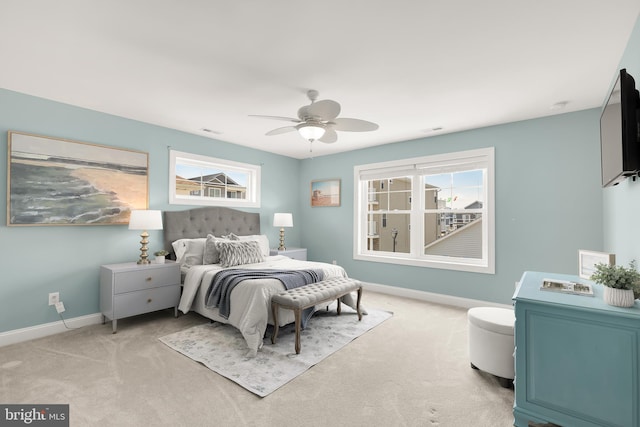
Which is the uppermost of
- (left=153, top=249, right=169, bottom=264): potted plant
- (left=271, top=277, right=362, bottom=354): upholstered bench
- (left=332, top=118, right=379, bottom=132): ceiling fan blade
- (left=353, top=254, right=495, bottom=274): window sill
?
(left=332, top=118, right=379, bottom=132): ceiling fan blade

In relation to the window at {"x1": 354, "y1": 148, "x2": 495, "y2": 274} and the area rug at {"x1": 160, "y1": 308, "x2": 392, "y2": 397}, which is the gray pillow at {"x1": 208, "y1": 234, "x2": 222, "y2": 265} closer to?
the area rug at {"x1": 160, "y1": 308, "x2": 392, "y2": 397}

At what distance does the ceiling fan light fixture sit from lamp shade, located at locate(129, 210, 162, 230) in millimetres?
2061

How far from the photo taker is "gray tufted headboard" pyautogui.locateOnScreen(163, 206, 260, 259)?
407cm

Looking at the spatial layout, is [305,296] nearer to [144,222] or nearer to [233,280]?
[233,280]

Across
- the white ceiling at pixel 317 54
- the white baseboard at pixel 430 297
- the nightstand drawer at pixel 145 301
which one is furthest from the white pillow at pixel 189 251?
the white baseboard at pixel 430 297

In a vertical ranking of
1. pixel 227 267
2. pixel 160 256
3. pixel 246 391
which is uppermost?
pixel 160 256

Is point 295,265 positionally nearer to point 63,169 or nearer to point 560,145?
point 63,169

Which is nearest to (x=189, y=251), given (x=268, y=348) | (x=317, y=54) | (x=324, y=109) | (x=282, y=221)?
(x=282, y=221)

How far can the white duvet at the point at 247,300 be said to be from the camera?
2.76m

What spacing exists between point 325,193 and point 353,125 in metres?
2.88

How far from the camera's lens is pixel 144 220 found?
3.47 meters

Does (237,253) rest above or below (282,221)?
below

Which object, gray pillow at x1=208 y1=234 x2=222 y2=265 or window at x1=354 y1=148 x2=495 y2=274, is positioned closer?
gray pillow at x1=208 y1=234 x2=222 y2=265

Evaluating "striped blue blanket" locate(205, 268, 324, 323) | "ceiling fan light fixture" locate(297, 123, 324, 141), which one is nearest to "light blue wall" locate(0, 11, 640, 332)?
"striped blue blanket" locate(205, 268, 324, 323)
